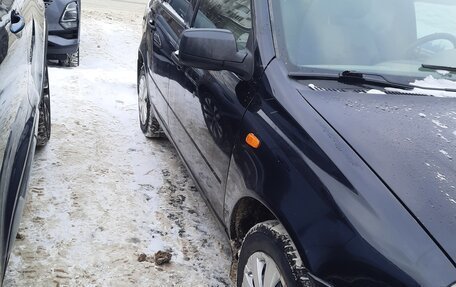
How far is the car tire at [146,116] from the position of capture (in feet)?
15.1

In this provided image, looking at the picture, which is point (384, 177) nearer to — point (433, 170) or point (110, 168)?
point (433, 170)

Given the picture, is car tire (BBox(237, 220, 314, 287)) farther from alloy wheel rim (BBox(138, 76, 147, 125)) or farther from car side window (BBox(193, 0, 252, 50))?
alloy wheel rim (BBox(138, 76, 147, 125))

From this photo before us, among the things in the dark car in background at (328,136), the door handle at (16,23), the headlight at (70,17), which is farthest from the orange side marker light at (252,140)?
the headlight at (70,17)

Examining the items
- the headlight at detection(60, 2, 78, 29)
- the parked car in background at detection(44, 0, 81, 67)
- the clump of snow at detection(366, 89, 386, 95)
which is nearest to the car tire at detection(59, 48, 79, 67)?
the parked car in background at detection(44, 0, 81, 67)

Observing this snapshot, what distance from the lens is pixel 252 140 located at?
2318 millimetres

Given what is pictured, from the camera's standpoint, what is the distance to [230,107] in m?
2.58

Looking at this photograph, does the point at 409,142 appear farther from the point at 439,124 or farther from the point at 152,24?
the point at 152,24

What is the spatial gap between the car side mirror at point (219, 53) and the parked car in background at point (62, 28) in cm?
460

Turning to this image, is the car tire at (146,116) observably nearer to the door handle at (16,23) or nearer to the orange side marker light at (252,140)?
the door handle at (16,23)

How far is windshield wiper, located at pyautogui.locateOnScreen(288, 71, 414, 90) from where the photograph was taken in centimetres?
234

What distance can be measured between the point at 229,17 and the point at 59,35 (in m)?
4.39

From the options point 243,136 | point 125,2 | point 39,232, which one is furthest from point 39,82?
point 125,2

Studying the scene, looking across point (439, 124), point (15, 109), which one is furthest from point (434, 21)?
point (15, 109)

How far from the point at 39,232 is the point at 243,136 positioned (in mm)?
1552
